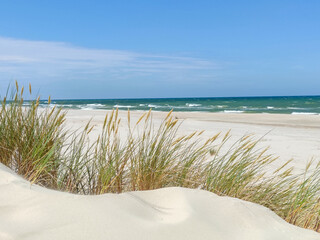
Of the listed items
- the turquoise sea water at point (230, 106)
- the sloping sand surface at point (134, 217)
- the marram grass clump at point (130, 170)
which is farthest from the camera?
the turquoise sea water at point (230, 106)

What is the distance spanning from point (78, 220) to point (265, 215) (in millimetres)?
1096

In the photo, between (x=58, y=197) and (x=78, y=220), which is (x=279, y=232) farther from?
(x=58, y=197)

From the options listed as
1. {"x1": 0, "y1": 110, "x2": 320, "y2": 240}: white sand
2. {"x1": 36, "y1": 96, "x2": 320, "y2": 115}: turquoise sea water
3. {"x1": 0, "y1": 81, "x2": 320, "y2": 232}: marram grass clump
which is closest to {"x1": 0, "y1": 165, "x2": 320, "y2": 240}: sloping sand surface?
{"x1": 0, "y1": 110, "x2": 320, "y2": 240}: white sand

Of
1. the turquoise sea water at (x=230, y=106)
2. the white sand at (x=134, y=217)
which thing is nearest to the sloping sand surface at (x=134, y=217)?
the white sand at (x=134, y=217)

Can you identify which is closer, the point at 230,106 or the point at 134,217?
the point at 134,217

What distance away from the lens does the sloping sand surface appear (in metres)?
1.60

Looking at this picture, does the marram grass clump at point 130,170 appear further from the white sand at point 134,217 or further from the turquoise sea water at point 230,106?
the turquoise sea water at point 230,106

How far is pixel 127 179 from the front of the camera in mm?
2756

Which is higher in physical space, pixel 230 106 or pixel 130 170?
pixel 130 170

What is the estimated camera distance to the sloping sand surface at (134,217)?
1.60 meters

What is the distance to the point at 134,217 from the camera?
5.80ft

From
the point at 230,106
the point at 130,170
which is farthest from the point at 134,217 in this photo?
the point at 230,106

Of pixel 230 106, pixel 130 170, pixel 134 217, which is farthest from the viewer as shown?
pixel 230 106

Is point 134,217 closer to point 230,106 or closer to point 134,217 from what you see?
point 134,217
